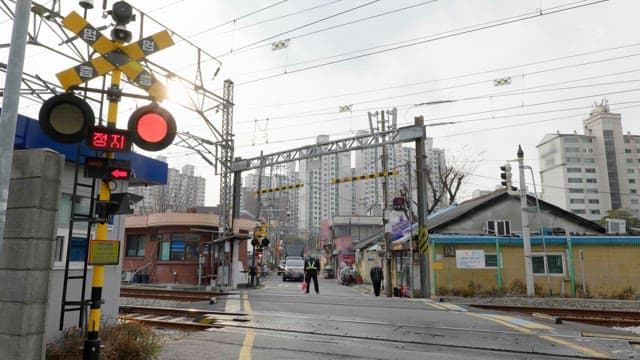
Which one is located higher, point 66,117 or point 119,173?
point 66,117

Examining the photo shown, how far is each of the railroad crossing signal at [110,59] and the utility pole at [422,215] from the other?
15.8m

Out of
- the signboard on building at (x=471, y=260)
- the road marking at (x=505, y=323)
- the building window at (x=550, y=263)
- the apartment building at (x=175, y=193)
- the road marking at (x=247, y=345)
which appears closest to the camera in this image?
the road marking at (x=247, y=345)

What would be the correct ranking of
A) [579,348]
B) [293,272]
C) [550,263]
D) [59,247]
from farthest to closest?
[293,272], [550,263], [579,348], [59,247]

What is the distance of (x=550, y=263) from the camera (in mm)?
21062

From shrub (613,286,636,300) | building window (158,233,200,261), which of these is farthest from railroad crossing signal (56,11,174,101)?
building window (158,233,200,261)

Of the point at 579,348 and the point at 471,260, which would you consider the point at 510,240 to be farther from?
the point at 579,348

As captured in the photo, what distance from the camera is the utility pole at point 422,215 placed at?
1917 centimetres

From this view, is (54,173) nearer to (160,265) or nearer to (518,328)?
(518,328)

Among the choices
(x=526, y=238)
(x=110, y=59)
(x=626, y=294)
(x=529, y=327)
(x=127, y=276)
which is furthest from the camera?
(x=127, y=276)

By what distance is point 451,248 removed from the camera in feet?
70.0

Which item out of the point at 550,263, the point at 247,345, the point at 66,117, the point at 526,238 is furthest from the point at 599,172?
the point at 66,117

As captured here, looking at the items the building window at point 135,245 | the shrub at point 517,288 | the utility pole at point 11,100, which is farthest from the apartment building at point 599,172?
the utility pole at point 11,100

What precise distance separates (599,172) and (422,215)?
89.6 meters

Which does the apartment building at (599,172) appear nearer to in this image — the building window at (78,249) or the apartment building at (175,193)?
the apartment building at (175,193)
